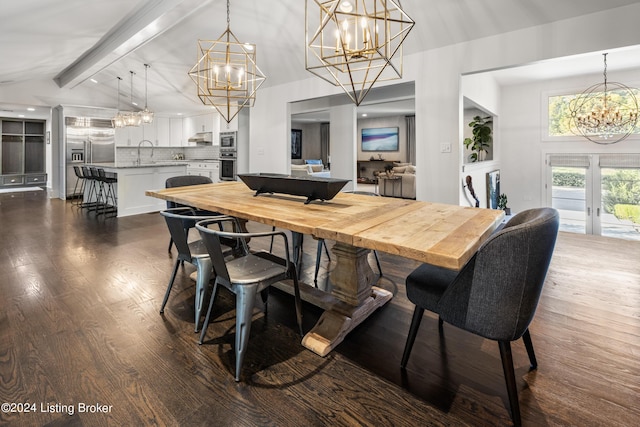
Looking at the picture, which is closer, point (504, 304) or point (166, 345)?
point (504, 304)

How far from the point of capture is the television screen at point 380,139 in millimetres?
11951

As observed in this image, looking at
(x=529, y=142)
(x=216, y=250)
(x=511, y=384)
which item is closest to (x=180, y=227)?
(x=216, y=250)

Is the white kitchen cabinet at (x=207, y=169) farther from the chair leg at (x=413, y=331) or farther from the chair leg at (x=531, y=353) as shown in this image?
the chair leg at (x=531, y=353)

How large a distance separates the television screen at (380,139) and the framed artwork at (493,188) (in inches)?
226

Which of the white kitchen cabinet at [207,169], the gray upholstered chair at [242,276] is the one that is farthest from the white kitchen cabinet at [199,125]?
the gray upholstered chair at [242,276]

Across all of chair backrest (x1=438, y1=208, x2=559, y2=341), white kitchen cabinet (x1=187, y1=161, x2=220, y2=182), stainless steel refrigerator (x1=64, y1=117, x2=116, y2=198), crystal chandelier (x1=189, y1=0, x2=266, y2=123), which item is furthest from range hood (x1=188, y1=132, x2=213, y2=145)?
chair backrest (x1=438, y1=208, x2=559, y2=341)

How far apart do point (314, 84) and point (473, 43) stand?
2.30m

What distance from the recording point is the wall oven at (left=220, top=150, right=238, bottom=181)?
7500mm

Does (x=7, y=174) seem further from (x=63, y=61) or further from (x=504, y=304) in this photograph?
(x=504, y=304)

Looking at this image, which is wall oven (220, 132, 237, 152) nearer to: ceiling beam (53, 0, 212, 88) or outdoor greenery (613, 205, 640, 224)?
ceiling beam (53, 0, 212, 88)

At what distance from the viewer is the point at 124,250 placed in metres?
3.86

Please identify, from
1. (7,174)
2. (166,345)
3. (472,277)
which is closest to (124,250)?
(166,345)

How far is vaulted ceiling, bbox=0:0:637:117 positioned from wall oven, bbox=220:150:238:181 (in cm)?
166

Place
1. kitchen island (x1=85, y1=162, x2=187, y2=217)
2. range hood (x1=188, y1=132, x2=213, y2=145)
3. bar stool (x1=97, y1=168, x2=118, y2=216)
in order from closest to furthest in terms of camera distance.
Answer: kitchen island (x1=85, y1=162, x2=187, y2=217), bar stool (x1=97, y1=168, x2=118, y2=216), range hood (x1=188, y1=132, x2=213, y2=145)
